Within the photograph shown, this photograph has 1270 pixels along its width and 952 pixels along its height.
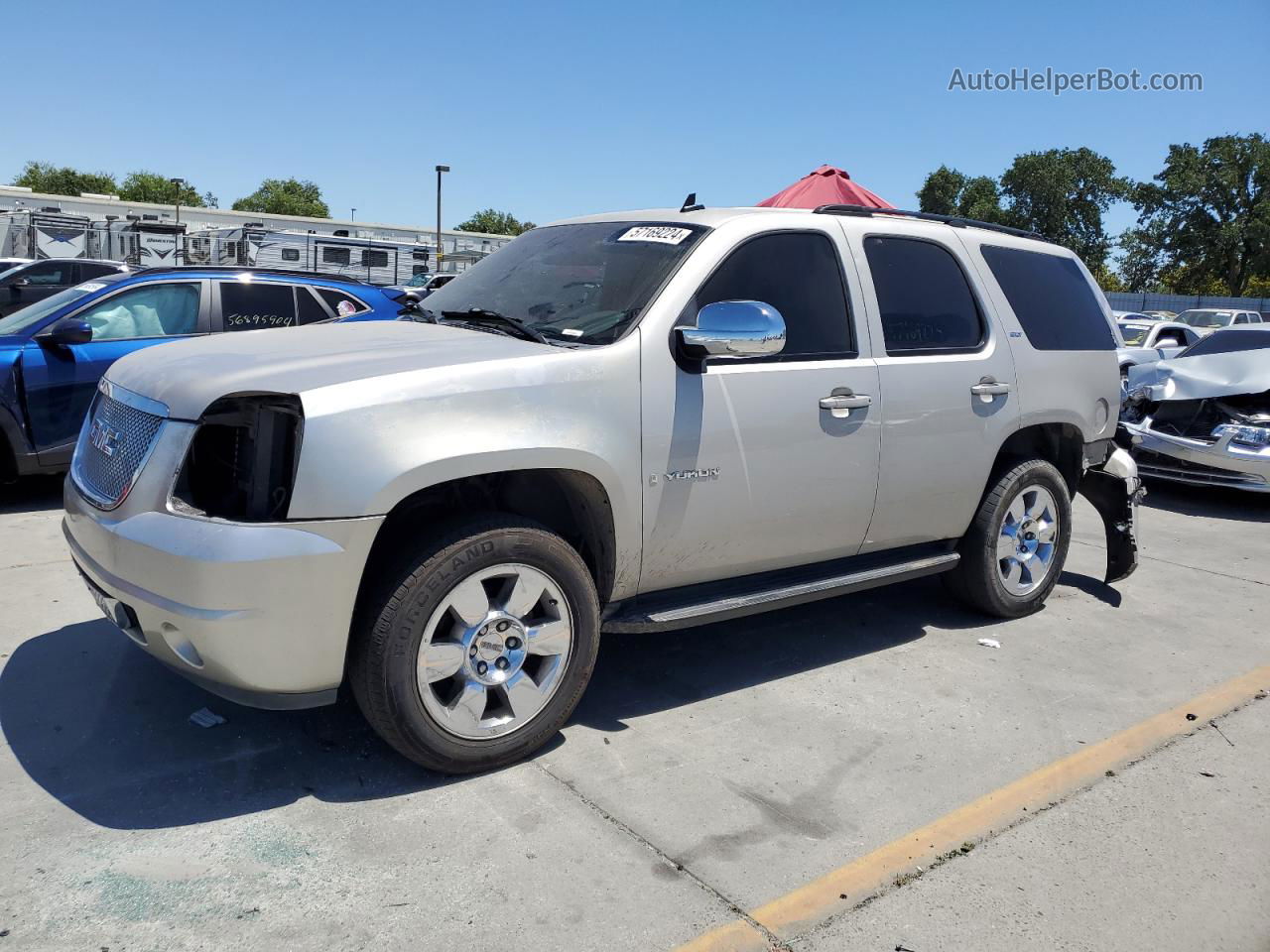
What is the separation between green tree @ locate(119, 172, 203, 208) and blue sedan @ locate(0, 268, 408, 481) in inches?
3265

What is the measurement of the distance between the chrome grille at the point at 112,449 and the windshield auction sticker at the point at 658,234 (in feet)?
6.36

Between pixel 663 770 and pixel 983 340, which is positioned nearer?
pixel 663 770

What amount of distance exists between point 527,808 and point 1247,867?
222 cm

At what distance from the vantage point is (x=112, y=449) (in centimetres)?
338

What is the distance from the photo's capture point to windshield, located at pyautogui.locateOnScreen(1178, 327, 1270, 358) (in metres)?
10.0

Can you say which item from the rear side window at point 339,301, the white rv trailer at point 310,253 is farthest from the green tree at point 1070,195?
the rear side window at point 339,301

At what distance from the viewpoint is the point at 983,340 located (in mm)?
4852

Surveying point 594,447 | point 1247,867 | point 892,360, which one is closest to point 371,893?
point 594,447

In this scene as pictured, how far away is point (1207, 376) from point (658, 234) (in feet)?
23.7

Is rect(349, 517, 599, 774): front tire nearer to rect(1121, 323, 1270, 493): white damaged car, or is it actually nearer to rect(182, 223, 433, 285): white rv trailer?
rect(1121, 323, 1270, 493): white damaged car

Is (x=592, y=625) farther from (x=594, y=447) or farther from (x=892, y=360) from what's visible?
(x=892, y=360)

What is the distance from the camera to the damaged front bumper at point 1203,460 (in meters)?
8.57

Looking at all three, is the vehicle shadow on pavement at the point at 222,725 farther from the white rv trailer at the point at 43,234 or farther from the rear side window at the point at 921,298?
the white rv trailer at the point at 43,234

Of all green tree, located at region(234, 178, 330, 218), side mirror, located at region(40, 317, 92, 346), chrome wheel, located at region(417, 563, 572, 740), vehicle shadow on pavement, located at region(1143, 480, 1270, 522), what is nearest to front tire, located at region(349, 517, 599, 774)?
chrome wheel, located at region(417, 563, 572, 740)
